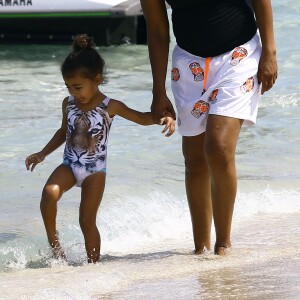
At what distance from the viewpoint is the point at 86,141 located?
4.83 metres

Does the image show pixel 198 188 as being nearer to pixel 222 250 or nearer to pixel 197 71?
pixel 222 250

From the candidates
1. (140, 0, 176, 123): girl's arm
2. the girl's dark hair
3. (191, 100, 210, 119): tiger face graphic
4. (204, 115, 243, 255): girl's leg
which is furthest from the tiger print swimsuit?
(204, 115, 243, 255): girl's leg

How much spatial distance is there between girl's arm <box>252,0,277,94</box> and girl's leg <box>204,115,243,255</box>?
Result: 25 cm

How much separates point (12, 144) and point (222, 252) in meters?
3.73

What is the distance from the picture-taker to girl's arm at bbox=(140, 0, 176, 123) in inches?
183

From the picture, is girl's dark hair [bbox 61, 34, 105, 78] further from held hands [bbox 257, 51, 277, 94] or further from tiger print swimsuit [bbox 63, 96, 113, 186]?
held hands [bbox 257, 51, 277, 94]

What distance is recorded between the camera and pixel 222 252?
4617 mm

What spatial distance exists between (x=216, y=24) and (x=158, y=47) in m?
0.37

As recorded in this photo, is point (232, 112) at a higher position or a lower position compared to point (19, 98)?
higher

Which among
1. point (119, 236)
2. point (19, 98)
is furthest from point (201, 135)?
point (19, 98)

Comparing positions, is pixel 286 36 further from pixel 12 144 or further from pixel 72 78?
pixel 72 78

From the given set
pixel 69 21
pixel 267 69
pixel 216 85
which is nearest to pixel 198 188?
pixel 216 85

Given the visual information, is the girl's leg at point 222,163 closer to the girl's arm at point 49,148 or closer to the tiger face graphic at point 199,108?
the tiger face graphic at point 199,108

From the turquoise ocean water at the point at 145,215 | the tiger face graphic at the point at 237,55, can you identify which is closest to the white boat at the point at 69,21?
the turquoise ocean water at the point at 145,215
